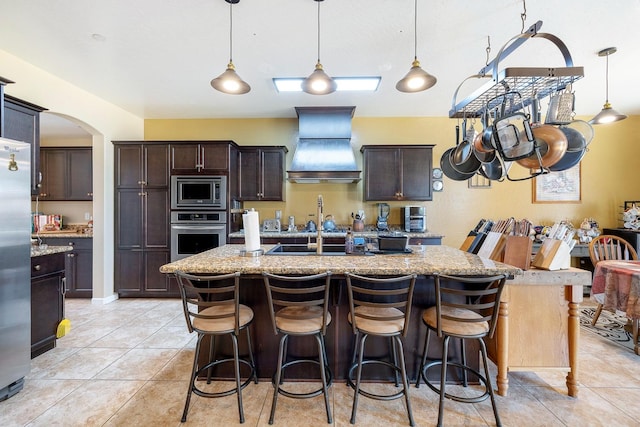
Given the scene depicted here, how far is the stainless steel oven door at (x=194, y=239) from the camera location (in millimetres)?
4117

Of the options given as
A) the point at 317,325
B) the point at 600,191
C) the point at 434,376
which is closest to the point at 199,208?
the point at 317,325

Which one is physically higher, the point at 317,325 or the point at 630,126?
the point at 630,126

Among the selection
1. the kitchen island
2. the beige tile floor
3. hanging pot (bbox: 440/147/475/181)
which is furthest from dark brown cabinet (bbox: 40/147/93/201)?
hanging pot (bbox: 440/147/475/181)

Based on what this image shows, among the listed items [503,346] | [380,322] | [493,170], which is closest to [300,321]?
[380,322]

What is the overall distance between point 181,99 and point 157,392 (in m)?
3.58

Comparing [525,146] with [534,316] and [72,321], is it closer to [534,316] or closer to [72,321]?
[534,316]

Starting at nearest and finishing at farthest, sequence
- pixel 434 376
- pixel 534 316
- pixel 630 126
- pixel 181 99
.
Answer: pixel 534 316 → pixel 434 376 → pixel 181 99 → pixel 630 126

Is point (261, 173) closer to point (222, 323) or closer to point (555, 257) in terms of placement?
point (222, 323)

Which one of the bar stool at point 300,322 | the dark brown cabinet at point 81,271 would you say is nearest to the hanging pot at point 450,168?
the bar stool at point 300,322

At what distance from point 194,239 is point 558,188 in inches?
226

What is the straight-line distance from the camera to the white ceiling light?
3.41 meters

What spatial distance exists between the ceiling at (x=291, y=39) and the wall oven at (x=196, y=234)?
173cm

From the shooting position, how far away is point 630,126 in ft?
15.1

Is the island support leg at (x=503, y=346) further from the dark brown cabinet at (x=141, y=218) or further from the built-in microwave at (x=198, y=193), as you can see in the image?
the dark brown cabinet at (x=141, y=218)
